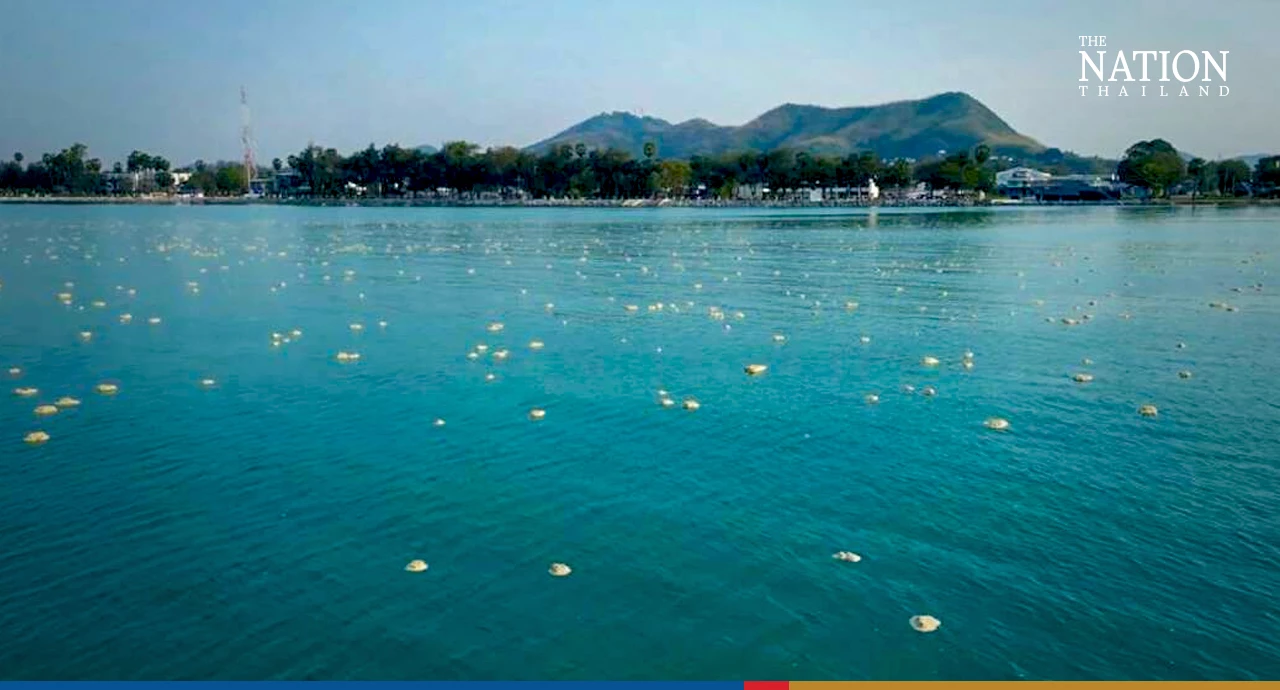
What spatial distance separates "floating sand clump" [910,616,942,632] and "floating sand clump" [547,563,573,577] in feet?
15.0

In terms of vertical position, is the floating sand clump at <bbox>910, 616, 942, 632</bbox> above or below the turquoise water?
below

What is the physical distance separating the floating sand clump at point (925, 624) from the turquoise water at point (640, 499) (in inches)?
9.8

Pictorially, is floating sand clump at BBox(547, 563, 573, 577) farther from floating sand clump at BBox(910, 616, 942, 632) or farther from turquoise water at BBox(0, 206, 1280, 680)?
floating sand clump at BBox(910, 616, 942, 632)

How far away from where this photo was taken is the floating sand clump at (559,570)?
1226cm

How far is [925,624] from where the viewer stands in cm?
1080

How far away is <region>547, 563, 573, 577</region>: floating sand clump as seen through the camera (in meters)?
12.3

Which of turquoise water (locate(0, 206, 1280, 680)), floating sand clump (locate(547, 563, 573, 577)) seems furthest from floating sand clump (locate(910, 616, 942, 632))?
floating sand clump (locate(547, 563, 573, 577))

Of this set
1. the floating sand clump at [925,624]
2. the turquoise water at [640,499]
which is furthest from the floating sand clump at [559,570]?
the floating sand clump at [925,624]

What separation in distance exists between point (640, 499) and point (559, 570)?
9.89ft

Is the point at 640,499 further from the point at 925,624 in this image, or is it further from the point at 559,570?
the point at 925,624

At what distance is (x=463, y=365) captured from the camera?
82.1 ft

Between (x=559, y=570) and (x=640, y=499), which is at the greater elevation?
(x=640, y=499)

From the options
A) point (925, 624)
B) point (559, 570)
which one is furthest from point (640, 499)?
point (925, 624)

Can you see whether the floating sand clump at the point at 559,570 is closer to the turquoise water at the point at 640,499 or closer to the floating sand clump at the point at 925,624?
the turquoise water at the point at 640,499
